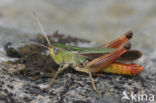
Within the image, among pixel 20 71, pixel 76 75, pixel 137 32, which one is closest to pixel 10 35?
pixel 20 71

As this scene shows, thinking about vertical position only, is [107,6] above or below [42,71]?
above

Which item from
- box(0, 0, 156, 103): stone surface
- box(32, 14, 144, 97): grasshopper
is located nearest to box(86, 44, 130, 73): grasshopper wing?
box(32, 14, 144, 97): grasshopper

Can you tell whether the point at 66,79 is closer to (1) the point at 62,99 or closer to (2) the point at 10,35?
(1) the point at 62,99

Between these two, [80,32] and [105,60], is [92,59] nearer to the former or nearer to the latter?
[105,60]

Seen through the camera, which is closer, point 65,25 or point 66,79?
point 66,79

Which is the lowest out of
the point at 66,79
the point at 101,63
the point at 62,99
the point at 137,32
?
the point at 62,99

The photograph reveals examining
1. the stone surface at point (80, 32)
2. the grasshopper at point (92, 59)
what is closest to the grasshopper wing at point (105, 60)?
the grasshopper at point (92, 59)

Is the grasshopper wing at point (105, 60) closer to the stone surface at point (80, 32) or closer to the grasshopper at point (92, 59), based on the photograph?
the grasshopper at point (92, 59)

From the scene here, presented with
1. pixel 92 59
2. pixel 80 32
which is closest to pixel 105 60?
pixel 92 59
